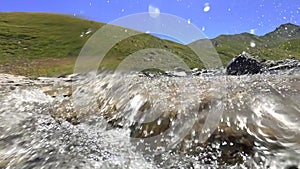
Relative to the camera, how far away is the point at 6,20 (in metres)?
174

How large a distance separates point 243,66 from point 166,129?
3031 centimetres

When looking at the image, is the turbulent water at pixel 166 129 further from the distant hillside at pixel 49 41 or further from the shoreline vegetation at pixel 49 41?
the distant hillside at pixel 49 41

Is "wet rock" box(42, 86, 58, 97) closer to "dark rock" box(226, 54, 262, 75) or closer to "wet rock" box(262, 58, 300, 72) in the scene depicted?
"wet rock" box(262, 58, 300, 72)

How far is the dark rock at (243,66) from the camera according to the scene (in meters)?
38.0

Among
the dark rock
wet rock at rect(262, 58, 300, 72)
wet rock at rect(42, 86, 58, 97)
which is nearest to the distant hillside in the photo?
the dark rock

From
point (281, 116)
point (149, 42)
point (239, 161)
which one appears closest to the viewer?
point (239, 161)

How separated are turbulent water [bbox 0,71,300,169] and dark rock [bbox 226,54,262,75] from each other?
24625 mm

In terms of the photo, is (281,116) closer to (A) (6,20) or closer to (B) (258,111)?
(B) (258,111)

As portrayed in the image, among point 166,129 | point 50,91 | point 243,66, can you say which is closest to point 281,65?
point 243,66

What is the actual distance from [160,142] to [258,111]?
127 inches

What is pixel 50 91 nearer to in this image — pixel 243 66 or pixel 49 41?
pixel 243 66

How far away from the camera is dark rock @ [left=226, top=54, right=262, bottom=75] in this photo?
37959mm

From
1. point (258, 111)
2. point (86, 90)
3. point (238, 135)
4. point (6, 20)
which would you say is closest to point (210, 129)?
point (238, 135)

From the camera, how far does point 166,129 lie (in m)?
11.1
